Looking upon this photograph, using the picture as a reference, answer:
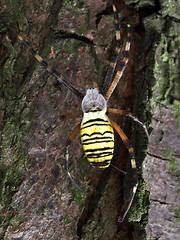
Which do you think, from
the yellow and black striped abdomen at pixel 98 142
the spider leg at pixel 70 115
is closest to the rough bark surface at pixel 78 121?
the spider leg at pixel 70 115

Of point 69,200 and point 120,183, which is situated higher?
point 120,183

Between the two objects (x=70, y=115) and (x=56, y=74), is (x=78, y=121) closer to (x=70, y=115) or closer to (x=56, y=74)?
(x=70, y=115)

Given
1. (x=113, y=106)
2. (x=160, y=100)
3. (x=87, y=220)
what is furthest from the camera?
(x=113, y=106)

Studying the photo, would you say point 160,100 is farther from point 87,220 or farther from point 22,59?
point 22,59

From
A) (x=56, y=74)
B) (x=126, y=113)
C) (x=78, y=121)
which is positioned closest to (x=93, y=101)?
(x=78, y=121)

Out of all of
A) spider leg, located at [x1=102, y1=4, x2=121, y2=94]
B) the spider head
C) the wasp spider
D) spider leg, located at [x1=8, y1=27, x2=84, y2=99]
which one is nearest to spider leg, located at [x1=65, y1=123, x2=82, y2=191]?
the wasp spider

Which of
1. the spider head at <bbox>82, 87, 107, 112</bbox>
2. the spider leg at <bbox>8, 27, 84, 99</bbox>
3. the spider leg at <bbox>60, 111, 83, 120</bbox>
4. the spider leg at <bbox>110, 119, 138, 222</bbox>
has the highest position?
the spider leg at <bbox>8, 27, 84, 99</bbox>

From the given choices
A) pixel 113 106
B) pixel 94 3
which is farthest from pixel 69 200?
pixel 94 3

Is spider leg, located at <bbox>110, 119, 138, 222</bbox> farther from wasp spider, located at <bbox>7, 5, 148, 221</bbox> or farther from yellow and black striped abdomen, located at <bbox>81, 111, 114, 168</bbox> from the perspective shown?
yellow and black striped abdomen, located at <bbox>81, 111, 114, 168</bbox>
